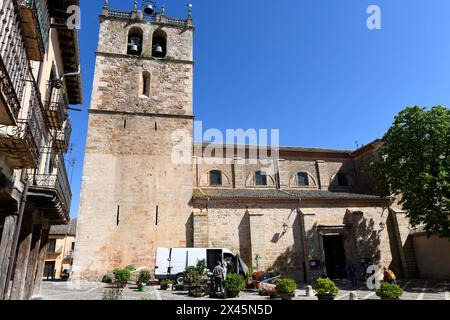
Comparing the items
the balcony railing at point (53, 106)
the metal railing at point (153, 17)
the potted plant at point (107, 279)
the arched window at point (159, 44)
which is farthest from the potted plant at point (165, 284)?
the metal railing at point (153, 17)

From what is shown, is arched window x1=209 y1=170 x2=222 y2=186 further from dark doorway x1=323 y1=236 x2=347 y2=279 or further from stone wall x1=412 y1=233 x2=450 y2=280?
stone wall x1=412 y1=233 x2=450 y2=280

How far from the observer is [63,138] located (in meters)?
11.4

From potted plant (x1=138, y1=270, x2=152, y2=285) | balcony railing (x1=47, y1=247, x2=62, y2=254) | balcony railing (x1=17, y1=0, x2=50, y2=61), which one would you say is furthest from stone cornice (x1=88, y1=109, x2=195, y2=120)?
balcony railing (x1=47, y1=247, x2=62, y2=254)

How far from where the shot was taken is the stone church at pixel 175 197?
17000 mm

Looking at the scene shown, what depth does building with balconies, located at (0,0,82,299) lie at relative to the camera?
490 cm

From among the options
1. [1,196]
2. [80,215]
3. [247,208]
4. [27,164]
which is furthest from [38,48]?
[247,208]

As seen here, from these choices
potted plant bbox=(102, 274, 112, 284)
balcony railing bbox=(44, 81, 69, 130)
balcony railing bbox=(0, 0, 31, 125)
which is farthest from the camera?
potted plant bbox=(102, 274, 112, 284)

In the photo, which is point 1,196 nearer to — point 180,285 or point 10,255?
point 10,255

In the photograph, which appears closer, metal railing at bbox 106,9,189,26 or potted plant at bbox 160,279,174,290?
potted plant at bbox 160,279,174,290

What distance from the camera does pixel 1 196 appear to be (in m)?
6.33

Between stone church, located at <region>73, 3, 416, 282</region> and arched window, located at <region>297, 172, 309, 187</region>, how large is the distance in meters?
0.85

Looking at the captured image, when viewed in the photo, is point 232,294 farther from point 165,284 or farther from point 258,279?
point 165,284

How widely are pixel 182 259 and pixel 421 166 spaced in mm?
13428

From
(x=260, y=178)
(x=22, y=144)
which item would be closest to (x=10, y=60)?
(x=22, y=144)
